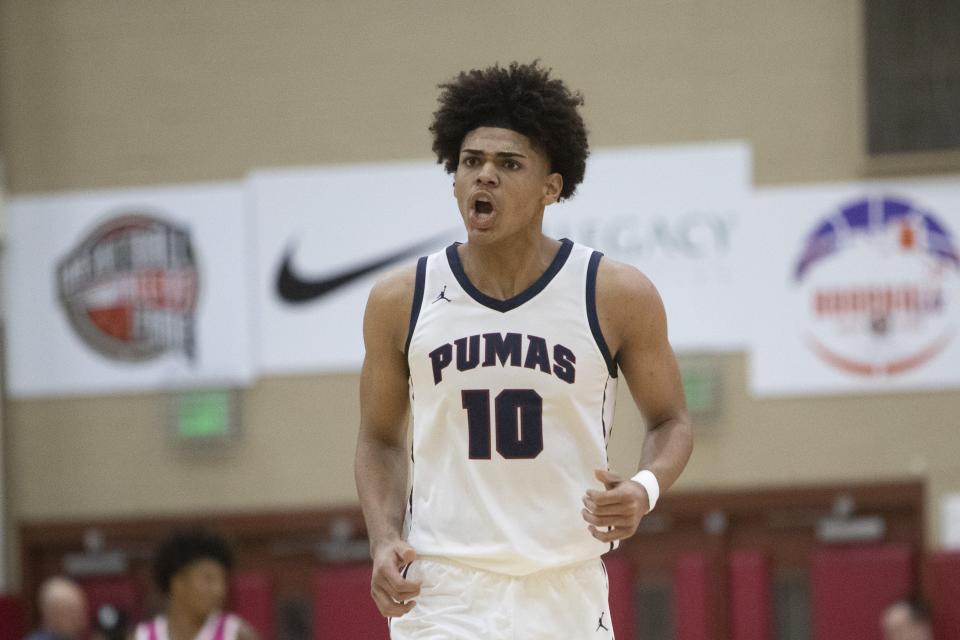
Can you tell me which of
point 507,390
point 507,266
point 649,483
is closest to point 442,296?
point 507,266

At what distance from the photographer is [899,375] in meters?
9.45

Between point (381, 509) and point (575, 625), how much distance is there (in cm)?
57

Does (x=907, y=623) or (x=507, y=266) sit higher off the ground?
(x=507, y=266)

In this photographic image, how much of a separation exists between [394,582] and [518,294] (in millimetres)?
794

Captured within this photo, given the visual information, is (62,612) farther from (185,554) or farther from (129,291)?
(129,291)

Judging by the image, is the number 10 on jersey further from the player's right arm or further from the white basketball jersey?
the player's right arm

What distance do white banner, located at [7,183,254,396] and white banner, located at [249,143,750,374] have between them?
0.24m

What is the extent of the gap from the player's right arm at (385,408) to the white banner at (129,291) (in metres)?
6.07

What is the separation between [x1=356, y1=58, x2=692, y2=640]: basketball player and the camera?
152 inches

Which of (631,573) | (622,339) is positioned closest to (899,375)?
(631,573)

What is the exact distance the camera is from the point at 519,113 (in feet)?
13.1

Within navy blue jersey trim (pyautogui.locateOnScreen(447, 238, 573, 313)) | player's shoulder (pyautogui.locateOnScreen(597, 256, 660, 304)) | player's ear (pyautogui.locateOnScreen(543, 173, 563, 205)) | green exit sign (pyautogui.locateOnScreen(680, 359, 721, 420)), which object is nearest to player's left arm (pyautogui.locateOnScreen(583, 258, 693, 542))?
player's shoulder (pyautogui.locateOnScreen(597, 256, 660, 304))

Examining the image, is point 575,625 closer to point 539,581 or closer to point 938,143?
point 539,581

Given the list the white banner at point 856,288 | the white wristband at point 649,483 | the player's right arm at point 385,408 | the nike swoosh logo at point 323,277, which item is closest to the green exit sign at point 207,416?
the nike swoosh logo at point 323,277
